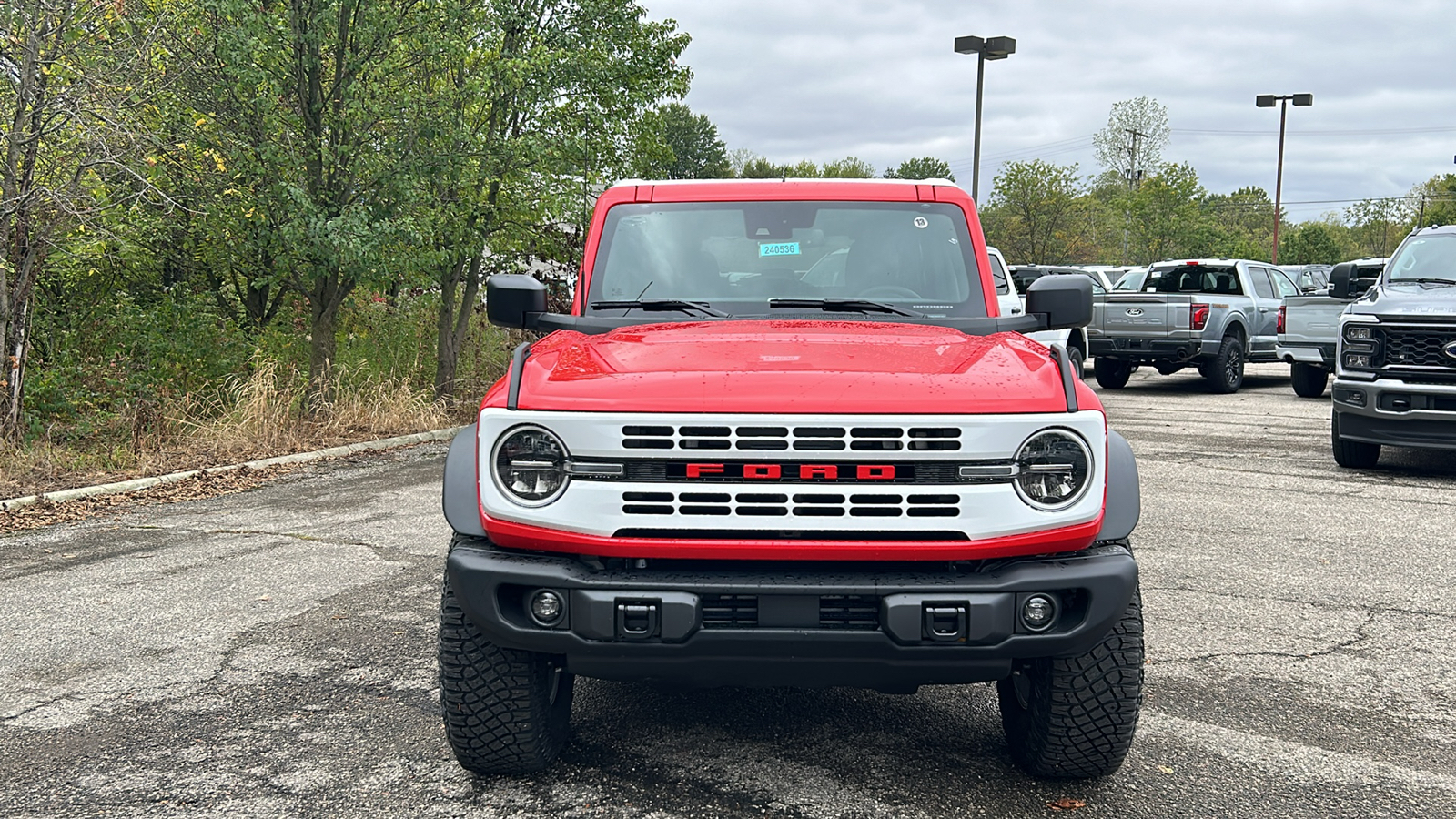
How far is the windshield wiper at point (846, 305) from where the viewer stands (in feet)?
14.6

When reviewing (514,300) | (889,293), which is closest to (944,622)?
(889,293)

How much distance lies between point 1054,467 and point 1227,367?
652 inches

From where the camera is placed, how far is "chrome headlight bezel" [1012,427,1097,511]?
321 centimetres

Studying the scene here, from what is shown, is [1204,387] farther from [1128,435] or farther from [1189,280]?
[1128,435]

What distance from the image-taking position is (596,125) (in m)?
14.6

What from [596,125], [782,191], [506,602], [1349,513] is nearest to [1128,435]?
[1349,513]

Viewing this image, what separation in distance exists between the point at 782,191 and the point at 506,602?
2.31 metres

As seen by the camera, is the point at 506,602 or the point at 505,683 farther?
the point at 505,683

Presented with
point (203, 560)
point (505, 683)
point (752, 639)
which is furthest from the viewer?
point (203, 560)

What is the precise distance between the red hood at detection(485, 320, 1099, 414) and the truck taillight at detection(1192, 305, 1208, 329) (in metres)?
15.2

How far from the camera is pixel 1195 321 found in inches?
708

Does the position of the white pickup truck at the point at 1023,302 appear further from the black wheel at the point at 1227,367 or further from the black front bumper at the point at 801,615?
the black front bumper at the point at 801,615

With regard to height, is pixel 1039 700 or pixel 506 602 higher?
pixel 506 602

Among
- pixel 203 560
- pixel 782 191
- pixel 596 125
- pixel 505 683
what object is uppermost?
pixel 596 125
